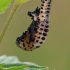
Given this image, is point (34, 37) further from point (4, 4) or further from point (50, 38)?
point (50, 38)

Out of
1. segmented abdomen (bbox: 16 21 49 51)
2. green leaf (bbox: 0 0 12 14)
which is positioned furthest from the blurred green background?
green leaf (bbox: 0 0 12 14)

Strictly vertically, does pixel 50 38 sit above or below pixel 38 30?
above

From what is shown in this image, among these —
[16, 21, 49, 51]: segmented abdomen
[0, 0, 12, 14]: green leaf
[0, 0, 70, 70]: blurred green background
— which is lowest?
[16, 21, 49, 51]: segmented abdomen

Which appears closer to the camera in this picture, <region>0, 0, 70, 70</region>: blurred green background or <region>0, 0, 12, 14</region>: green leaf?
<region>0, 0, 12, 14</region>: green leaf

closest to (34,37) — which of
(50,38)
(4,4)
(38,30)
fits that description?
(38,30)

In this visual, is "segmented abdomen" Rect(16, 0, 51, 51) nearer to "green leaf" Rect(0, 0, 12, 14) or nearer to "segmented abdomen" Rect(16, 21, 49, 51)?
A: "segmented abdomen" Rect(16, 21, 49, 51)

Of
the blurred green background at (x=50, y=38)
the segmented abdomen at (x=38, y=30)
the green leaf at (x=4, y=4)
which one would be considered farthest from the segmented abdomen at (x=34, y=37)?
the blurred green background at (x=50, y=38)

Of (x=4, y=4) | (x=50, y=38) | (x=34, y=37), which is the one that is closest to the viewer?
(x=4, y=4)

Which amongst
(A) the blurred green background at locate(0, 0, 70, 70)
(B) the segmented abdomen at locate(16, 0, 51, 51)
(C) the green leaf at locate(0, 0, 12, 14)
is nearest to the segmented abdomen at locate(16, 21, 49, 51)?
(B) the segmented abdomen at locate(16, 0, 51, 51)

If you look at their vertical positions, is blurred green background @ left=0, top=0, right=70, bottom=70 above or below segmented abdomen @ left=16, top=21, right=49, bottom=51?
above
